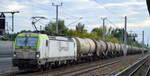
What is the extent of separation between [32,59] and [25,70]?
392cm

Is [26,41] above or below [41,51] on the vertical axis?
above

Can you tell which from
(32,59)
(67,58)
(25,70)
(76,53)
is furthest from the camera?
(76,53)

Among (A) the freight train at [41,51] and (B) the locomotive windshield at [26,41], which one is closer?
→ (A) the freight train at [41,51]

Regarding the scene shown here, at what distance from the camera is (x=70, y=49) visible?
1451 inches

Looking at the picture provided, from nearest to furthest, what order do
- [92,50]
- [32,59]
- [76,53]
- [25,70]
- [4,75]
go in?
[4,75]
[32,59]
[25,70]
[76,53]
[92,50]

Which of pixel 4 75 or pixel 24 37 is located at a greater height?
pixel 24 37

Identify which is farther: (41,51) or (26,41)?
(26,41)

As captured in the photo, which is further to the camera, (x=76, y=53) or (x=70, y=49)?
(x=76, y=53)

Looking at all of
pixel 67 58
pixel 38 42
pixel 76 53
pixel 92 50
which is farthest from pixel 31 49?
pixel 92 50

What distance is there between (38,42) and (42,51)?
0.91m

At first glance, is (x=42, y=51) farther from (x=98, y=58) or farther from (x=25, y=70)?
(x=98, y=58)

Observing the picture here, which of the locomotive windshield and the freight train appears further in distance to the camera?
the locomotive windshield

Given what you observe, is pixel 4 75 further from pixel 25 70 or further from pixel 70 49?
pixel 70 49

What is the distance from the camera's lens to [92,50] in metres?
48.0
